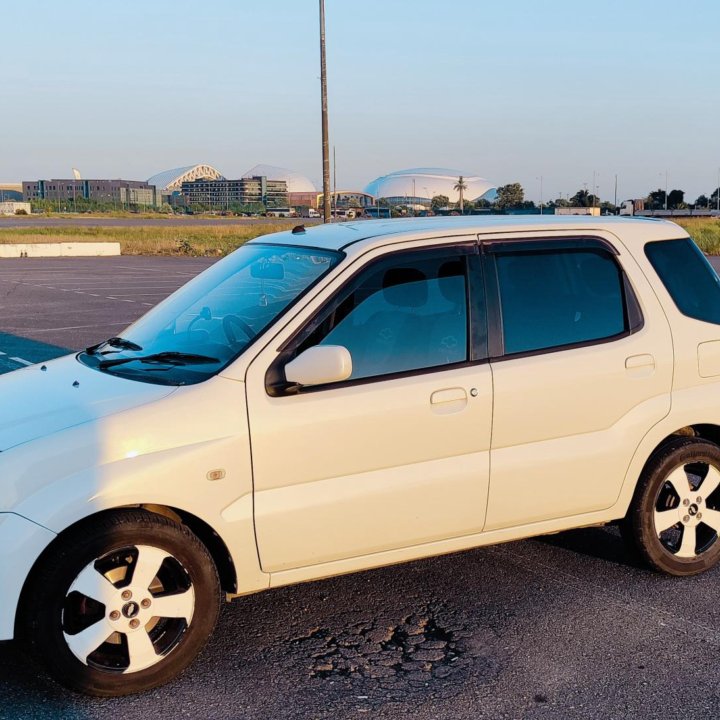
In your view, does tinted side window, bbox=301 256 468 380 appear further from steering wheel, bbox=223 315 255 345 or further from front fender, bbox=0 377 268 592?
front fender, bbox=0 377 268 592

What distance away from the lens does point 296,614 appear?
14.6 feet

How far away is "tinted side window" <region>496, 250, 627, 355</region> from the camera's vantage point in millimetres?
4496

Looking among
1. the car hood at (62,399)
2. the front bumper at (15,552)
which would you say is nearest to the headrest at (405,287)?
the car hood at (62,399)

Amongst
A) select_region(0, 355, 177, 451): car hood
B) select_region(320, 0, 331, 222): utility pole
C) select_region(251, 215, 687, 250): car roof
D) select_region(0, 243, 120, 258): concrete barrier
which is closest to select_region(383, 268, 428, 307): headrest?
select_region(251, 215, 687, 250): car roof

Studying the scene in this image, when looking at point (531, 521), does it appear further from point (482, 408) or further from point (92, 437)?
point (92, 437)

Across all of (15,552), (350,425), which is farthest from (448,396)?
(15,552)

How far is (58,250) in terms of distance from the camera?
37875 mm

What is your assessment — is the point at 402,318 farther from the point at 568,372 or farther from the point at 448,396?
the point at 568,372

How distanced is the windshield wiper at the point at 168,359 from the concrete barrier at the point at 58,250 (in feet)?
112

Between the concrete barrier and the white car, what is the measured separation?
33.9 m

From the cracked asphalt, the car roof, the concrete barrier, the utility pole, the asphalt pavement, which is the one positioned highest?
the utility pole

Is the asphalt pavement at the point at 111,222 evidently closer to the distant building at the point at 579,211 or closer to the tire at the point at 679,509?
the distant building at the point at 579,211

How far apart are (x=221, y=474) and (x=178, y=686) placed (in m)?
0.83

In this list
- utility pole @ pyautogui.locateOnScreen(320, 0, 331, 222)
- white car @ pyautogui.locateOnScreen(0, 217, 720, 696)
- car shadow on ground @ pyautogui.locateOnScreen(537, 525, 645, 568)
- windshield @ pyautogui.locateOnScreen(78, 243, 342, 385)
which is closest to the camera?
white car @ pyautogui.locateOnScreen(0, 217, 720, 696)
